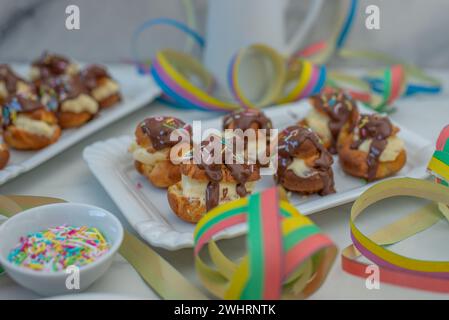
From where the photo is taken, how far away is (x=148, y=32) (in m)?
2.14

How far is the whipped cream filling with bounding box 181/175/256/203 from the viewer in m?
1.17

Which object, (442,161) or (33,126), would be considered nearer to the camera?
(442,161)

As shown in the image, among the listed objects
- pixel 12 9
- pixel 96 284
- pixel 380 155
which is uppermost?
pixel 12 9

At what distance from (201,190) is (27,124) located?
589mm

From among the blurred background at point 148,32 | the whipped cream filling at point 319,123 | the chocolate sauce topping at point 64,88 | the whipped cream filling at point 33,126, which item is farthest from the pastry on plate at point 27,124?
the whipped cream filling at point 319,123

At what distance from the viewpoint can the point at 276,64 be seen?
180 centimetres

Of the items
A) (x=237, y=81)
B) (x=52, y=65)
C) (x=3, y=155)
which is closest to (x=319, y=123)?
(x=237, y=81)

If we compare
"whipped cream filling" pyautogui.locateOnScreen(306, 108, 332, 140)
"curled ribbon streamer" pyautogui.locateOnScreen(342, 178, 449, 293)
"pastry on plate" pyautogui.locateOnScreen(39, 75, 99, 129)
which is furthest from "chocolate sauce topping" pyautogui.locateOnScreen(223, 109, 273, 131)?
"pastry on plate" pyautogui.locateOnScreen(39, 75, 99, 129)

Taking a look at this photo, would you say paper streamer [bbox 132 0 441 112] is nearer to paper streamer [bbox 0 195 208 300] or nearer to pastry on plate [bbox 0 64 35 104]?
pastry on plate [bbox 0 64 35 104]

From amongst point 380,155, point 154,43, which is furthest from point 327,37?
point 380,155

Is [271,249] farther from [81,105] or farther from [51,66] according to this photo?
[51,66]

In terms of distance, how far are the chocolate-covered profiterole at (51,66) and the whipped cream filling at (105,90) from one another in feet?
0.56

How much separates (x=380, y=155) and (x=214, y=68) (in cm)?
73
